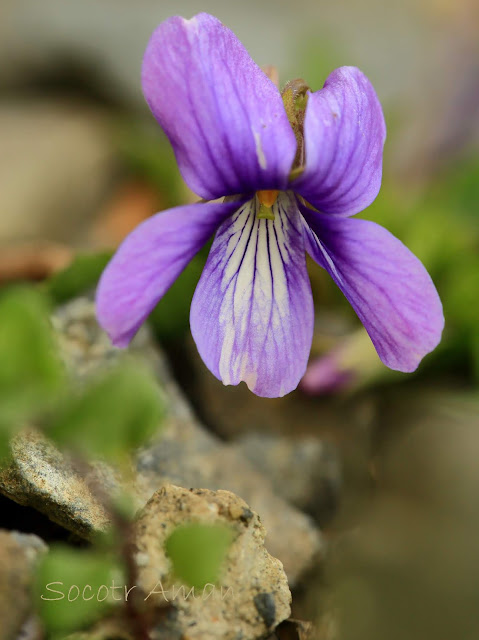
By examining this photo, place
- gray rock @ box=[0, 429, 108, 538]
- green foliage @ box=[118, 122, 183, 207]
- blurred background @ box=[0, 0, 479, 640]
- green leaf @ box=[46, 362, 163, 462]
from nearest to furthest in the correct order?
green leaf @ box=[46, 362, 163, 462] < gray rock @ box=[0, 429, 108, 538] < blurred background @ box=[0, 0, 479, 640] < green foliage @ box=[118, 122, 183, 207]

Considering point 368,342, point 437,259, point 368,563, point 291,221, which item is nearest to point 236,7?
point 437,259

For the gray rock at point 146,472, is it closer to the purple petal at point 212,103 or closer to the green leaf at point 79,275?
the green leaf at point 79,275

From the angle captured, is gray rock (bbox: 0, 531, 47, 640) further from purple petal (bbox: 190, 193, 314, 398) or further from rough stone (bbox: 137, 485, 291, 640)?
purple petal (bbox: 190, 193, 314, 398)

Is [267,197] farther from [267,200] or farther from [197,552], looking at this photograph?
[197,552]

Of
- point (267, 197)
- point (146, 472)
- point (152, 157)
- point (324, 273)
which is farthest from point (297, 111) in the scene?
point (152, 157)

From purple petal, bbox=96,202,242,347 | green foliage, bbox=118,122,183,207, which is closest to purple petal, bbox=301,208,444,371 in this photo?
purple petal, bbox=96,202,242,347


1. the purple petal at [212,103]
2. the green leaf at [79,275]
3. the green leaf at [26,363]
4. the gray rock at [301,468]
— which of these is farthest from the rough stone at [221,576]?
the green leaf at [79,275]
